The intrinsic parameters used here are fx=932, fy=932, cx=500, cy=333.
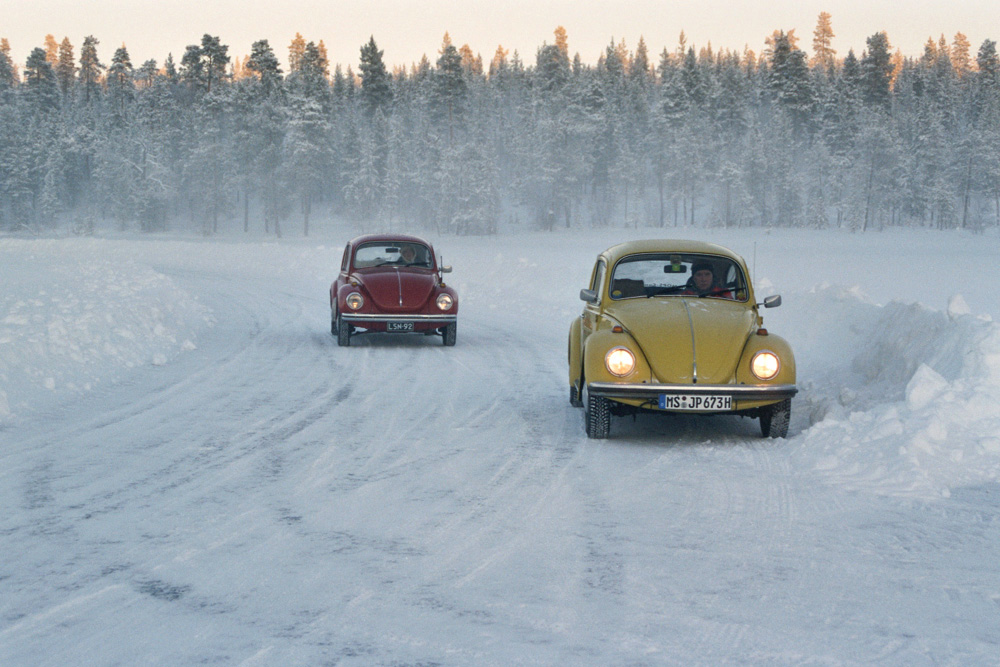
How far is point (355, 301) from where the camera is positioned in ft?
48.2

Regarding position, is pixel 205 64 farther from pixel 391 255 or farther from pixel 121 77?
pixel 391 255

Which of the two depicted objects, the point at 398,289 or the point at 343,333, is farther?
the point at 398,289

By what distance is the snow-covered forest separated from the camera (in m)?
86.8

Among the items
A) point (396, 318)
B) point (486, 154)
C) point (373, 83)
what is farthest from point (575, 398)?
point (373, 83)

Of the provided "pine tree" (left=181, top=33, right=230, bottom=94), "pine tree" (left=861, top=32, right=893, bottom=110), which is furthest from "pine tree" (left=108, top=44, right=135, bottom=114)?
"pine tree" (left=861, top=32, right=893, bottom=110)

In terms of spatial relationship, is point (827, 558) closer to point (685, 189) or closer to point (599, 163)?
point (685, 189)

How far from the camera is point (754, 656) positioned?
364 centimetres

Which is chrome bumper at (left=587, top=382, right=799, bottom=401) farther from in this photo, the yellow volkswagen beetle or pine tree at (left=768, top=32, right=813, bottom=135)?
pine tree at (left=768, top=32, right=813, bottom=135)

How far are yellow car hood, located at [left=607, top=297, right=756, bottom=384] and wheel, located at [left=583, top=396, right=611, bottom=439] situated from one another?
1.79ft

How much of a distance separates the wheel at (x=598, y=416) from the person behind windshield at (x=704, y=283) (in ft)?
5.88

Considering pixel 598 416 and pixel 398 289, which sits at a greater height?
pixel 398 289

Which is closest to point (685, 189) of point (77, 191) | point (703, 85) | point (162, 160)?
point (703, 85)

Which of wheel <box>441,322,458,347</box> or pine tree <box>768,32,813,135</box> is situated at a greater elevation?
pine tree <box>768,32,813,135</box>

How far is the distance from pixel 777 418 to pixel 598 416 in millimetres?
1525
